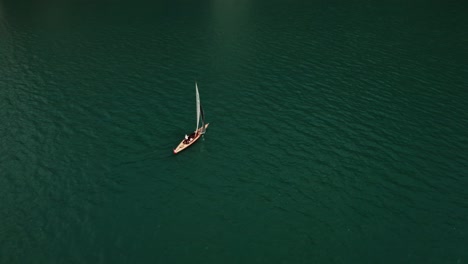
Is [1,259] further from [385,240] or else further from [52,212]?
[385,240]

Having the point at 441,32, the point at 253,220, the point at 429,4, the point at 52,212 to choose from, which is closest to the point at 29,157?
the point at 52,212

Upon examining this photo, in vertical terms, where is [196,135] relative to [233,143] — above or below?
above

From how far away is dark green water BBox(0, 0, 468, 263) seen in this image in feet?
198

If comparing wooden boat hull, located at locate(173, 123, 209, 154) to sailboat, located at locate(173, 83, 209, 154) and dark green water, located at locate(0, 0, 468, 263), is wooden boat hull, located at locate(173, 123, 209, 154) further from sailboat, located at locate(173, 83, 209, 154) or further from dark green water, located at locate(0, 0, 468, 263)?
dark green water, located at locate(0, 0, 468, 263)

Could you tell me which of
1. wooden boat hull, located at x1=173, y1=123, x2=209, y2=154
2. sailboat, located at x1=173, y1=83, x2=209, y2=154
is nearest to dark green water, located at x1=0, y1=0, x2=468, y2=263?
wooden boat hull, located at x1=173, y1=123, x2=209, y2=154

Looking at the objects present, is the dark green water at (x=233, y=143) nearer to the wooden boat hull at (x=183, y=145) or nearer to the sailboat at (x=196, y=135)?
the wooden boat hull at (x=183, y=145)

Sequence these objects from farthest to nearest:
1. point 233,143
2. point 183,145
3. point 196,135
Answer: point 233,143 < point 196,135 < point 183,145

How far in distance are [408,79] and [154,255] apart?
76.6 m

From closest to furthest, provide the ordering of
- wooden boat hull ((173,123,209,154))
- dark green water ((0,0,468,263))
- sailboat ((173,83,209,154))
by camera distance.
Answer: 1. dark green water ((0,0,468,263))
2. wooden boat hull ((173,123,209,154))
3. sailboat ((173,83,209,154))

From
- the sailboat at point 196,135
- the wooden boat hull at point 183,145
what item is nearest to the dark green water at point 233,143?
the wooden boat hull at point 183,145

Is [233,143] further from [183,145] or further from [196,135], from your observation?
[183,145]

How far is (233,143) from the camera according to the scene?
81.2 metres

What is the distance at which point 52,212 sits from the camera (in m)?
63.8

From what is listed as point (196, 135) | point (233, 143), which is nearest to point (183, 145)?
point (196, 135)
